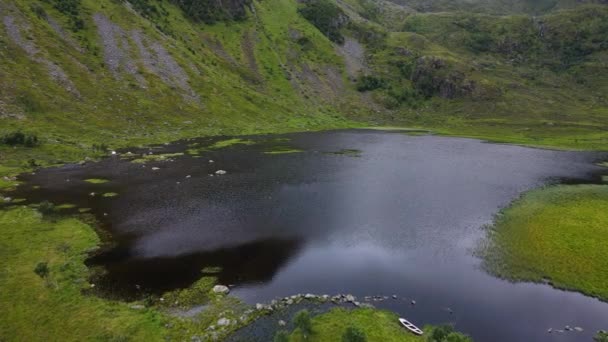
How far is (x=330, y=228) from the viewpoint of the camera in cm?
5681

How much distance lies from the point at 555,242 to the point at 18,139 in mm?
118158

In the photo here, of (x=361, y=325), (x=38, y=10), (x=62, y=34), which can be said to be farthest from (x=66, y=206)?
(x=38, y=10)

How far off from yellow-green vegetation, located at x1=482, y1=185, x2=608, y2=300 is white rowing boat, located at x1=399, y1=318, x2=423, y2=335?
1711cm

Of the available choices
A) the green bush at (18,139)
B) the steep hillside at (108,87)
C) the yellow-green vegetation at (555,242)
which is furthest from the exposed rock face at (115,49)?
the yellow-green vegetation at (555,242)

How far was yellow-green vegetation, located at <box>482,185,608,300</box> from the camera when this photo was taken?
43.9 metres

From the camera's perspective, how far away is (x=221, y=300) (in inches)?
1470

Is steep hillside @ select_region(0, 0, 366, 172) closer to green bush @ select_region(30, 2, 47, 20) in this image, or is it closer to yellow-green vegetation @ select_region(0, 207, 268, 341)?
green bush @ select_region(30, 2, 47, 20)

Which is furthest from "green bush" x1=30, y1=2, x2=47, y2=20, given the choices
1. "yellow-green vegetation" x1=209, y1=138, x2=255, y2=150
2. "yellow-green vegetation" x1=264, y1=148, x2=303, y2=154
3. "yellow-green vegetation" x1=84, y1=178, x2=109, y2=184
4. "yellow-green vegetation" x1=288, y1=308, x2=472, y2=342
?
"yellow-green vegetation" x1=288, y1=308, x2=472, y2=342

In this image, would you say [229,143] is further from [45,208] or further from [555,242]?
[555,242]

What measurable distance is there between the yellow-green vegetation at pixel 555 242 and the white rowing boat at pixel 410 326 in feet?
56.1

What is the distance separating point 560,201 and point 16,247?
3379 inches

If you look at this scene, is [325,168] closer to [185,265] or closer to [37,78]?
[185,265]

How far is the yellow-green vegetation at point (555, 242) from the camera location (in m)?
43.9

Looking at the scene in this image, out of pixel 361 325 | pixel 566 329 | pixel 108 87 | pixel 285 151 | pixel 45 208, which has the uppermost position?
pixel 566 329
